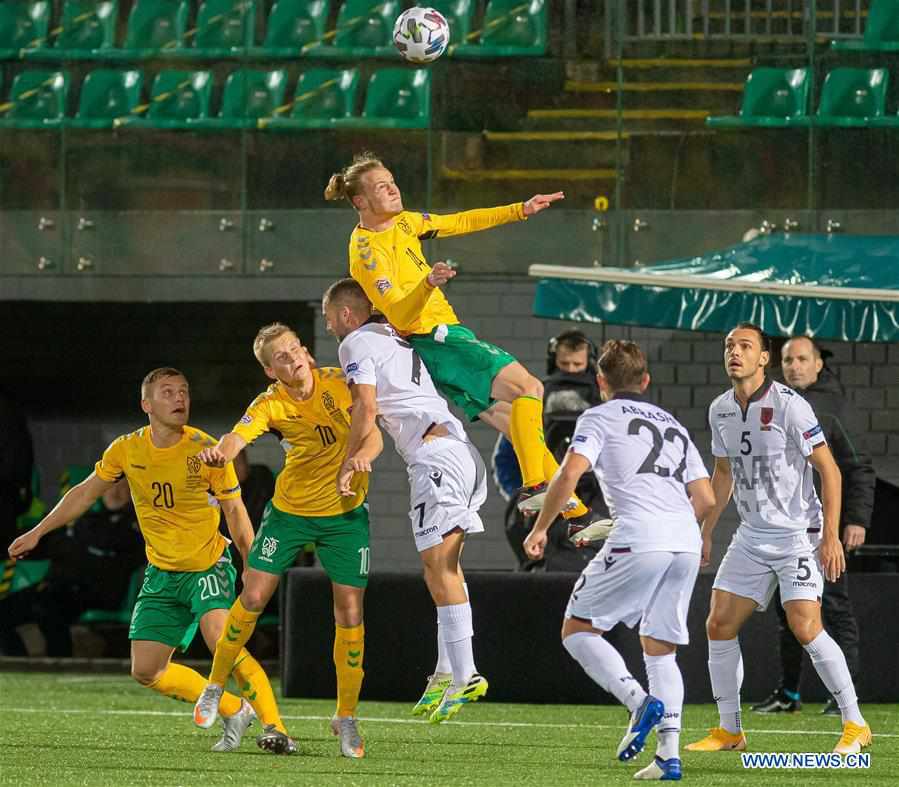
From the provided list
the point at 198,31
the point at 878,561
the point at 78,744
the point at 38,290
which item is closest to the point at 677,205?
the point at 878,561

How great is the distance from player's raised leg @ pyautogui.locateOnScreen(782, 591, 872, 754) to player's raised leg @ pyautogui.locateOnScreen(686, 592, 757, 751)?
0.21 m

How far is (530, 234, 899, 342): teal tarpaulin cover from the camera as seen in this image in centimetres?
1054

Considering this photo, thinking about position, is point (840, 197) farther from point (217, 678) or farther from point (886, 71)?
point (217, 678)

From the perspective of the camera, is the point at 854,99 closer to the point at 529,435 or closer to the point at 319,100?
the point at 319,100

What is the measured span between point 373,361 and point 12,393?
875 cm

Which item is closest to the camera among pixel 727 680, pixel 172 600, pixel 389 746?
pixel 727 680

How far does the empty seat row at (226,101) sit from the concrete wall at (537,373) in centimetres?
126

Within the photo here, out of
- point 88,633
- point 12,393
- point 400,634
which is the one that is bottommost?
point 88,633

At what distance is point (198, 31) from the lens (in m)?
13.5

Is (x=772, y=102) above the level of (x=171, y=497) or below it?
above

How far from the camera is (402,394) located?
7.49 m

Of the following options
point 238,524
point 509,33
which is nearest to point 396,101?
point 509,33

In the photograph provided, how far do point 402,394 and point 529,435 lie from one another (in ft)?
1.92

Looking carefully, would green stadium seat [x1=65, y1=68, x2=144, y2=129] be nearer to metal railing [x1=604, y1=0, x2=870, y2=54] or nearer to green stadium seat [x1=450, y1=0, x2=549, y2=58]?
green stadium seat [x1=450, y1=0, x2=549, y2=58]
